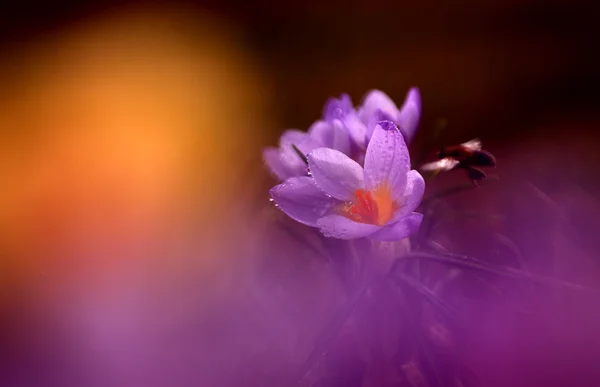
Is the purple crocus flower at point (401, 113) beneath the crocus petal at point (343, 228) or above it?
above

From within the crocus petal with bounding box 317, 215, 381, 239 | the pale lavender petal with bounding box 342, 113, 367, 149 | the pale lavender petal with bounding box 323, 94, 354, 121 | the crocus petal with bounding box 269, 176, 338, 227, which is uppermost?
the pale lavender petal with bounding box 323, 94, 354, 121

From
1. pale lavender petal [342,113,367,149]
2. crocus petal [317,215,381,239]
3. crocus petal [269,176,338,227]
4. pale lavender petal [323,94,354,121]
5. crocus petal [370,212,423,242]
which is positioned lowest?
crocus petal [370,212,423,242]

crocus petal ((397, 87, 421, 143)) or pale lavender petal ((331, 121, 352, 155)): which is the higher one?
pale lavender petal ((331, 121, 352, 155))

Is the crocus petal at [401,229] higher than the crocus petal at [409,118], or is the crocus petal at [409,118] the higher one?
the crocus petal at [409,118]

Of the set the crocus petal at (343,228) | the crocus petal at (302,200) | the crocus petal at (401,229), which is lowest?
the crocus petal at (401,229)

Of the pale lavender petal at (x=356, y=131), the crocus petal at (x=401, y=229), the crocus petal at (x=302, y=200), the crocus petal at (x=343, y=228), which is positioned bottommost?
the crocus petal at (x=401, y=229)
